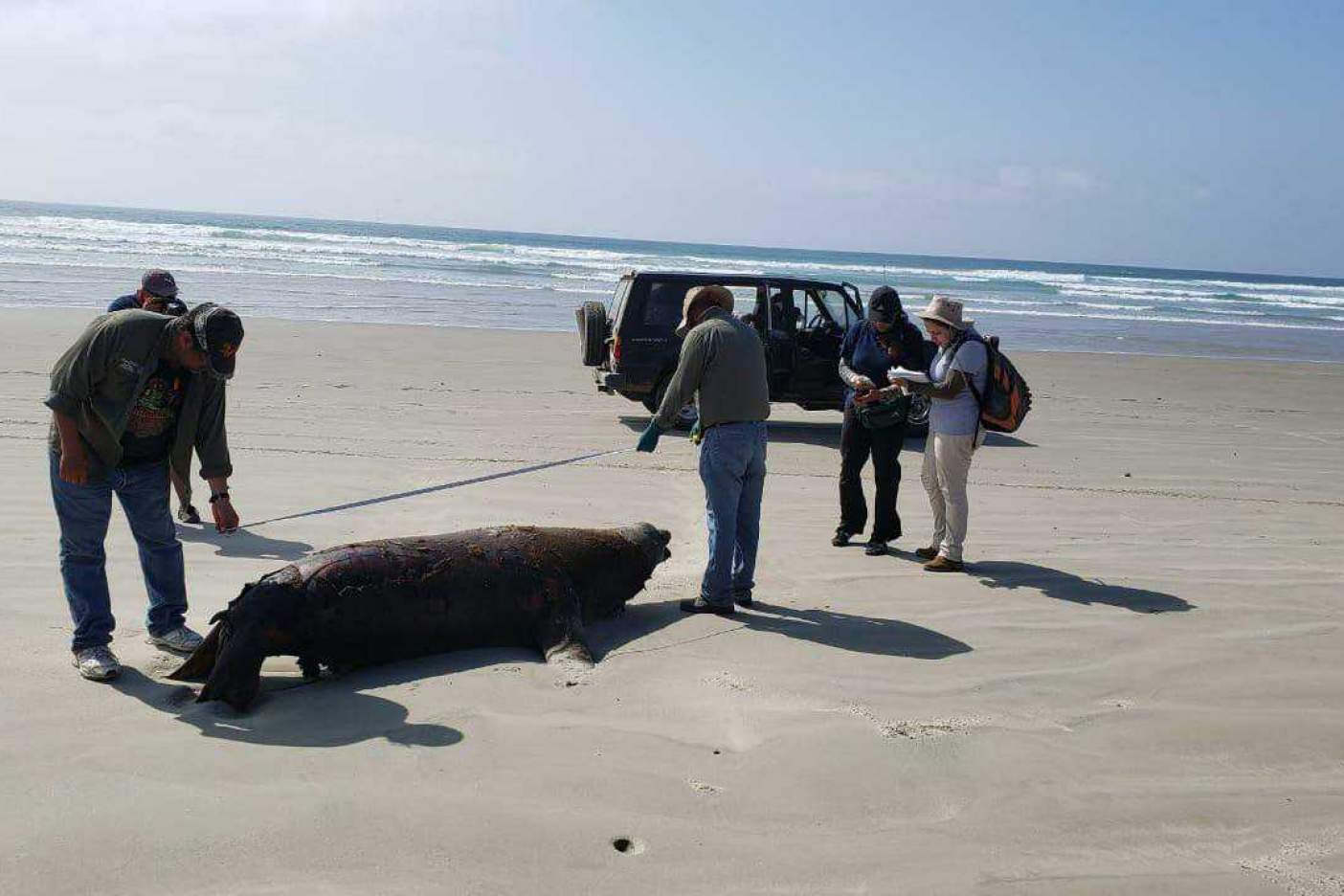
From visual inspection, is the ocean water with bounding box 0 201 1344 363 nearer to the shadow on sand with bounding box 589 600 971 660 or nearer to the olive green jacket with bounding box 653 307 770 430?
the olive green jacket with bounding box 653 307 770 430

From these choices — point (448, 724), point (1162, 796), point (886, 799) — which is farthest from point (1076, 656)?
point (448, 724)

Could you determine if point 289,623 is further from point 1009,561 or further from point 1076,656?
point 1009,561

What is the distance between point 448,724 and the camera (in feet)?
13.9

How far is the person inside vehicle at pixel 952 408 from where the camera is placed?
Answer: 655cm

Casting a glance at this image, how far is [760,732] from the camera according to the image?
167 inches

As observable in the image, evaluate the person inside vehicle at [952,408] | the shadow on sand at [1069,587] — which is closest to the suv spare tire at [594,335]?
the person inside vehicle at [952,408]

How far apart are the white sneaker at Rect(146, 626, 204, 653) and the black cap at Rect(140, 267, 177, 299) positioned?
2.68m

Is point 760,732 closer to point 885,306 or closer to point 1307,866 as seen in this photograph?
point 1307,866

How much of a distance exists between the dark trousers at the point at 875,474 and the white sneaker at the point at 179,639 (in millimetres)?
3956

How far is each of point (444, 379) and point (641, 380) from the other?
406 cm

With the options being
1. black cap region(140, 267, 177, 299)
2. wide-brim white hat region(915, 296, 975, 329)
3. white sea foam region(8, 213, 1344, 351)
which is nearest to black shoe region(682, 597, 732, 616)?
wide-brim white hat region(915, 296, 975, 329)

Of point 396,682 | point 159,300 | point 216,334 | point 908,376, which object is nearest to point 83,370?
point 216,334

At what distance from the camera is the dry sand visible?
3355mm

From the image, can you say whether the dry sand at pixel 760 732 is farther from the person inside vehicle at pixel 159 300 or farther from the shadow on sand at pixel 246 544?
the person inside vehicle at pixel 159 300
